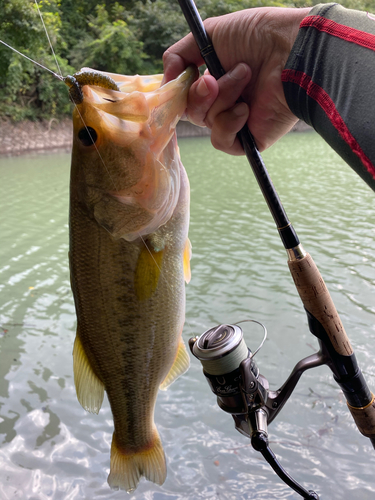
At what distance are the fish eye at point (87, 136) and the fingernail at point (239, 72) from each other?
0.55 m

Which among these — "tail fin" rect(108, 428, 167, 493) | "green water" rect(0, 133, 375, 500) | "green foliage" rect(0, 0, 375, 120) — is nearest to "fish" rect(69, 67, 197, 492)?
"tail fin" rect(108, 428, 167, 493)

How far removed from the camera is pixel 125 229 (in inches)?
56.7

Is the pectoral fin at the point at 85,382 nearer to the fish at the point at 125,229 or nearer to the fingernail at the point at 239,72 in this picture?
the fish at the point at 125,229

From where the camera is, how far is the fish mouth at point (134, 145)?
140 centimetres

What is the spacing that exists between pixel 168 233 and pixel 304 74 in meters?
0.69

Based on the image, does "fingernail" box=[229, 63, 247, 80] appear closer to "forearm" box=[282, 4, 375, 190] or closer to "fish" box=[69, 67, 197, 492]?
"fish" box=[69, 67, 197, 492]

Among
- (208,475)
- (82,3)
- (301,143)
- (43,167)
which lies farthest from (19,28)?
(208,475)

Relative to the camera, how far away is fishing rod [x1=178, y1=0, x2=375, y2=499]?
57.7 inches

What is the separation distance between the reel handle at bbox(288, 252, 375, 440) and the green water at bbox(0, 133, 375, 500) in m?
1.79

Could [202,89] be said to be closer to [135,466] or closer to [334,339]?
[334,339]

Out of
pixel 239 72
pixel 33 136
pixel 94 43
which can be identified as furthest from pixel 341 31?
pixel 94 43

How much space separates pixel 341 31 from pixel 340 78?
13cm

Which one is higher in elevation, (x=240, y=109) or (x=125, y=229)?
(x=240, y=109)

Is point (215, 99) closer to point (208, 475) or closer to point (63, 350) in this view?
point (208, 475)
